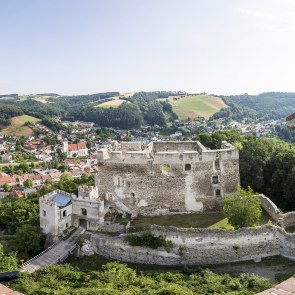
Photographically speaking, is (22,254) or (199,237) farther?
(22,254)

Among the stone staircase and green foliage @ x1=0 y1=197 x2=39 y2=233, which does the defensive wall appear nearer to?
the stone staircase

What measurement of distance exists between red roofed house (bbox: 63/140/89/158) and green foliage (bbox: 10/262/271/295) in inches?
4866

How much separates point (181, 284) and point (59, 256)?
37.9ft

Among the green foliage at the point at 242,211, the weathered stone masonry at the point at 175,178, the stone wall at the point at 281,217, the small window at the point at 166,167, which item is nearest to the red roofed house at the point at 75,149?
the weathered stone masonry at the point at 175,178

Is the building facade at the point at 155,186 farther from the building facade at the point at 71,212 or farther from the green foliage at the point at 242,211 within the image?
the green foliage at the point at 242,211

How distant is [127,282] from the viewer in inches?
1078

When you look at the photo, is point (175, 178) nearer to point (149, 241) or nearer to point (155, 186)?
point (155, 186)

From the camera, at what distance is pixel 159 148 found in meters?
42.2

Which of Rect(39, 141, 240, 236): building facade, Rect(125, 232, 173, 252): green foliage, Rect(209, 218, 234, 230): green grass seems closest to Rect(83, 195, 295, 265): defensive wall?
Rect(125, 232, 173, 252): green foliage

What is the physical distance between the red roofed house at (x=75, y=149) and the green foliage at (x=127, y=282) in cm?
12361

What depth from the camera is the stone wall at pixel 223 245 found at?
30469 millimetres

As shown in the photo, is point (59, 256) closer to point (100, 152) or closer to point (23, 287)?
point (23, 287)

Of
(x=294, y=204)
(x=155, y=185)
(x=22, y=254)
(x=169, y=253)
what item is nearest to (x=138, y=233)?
(x=169, y=253)

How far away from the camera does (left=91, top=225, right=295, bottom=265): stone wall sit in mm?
30469
